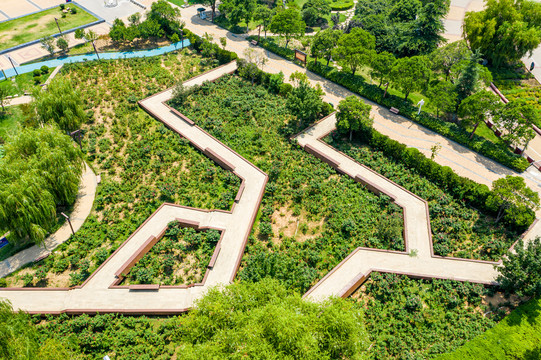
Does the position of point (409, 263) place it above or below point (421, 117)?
below

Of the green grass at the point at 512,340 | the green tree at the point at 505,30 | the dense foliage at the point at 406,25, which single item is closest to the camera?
the green grass at the point at 512,340

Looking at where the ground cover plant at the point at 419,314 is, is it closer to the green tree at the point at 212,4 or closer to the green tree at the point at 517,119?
the green tree at the point at 517,119

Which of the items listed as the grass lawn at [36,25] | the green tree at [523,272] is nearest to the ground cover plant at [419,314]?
the green tree at [523,272]

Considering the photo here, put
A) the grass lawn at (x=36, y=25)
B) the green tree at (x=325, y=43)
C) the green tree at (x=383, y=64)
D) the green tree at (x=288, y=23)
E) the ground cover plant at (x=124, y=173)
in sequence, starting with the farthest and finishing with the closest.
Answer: the grass lawn at (x=36, y=25), the green tree at (x=288, y=23), the green tree at (x=325, y=43), the green tree at (x=383, y=64), the ground cover plant at (x=124, y=173)

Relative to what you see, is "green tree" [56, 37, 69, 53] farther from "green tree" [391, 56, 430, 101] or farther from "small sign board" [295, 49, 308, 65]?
"green tree" [391, 56, 430, 101]

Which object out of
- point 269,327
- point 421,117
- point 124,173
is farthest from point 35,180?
point 421,117

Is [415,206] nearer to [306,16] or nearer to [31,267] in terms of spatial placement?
[31,267]

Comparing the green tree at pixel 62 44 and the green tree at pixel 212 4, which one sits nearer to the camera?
the green tree at pixel 62 44

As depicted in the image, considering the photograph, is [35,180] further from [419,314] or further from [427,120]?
[427,120]
